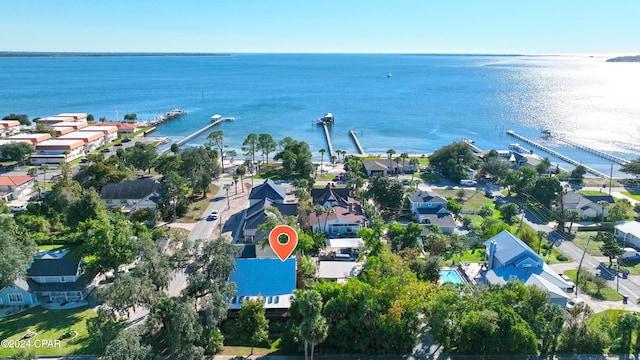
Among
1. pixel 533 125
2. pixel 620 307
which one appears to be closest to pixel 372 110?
pixel 533 125

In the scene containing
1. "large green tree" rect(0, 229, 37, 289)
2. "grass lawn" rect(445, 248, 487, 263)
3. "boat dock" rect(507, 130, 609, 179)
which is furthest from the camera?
"boat dock" rect(507, 130, 609, 179)

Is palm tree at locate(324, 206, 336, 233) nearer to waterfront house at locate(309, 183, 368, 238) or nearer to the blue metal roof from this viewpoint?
waterfront house at locate(309, 183, 368, 238)

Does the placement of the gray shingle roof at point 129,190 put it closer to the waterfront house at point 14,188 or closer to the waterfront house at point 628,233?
the waterfront house at point 14,188

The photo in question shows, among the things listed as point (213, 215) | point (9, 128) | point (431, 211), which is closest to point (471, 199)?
point (431, 211)

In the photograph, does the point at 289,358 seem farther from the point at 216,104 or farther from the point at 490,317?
the point at 216,104

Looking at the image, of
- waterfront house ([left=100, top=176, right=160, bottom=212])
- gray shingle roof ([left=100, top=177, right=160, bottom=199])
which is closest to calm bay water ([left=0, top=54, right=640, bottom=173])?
gray shingle roof ([left=100, top=177, right=160, bottom=199])
